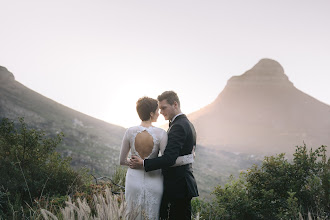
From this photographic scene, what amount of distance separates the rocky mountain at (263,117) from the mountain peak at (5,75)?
260ft

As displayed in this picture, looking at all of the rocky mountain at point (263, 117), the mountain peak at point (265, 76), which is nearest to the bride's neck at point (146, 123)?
the rocky mountain at point (263, 117)

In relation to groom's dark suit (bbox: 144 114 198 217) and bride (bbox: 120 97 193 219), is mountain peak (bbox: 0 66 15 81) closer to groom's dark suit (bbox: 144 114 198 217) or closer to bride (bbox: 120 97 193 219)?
bride (bbox: 120 97 193 219)

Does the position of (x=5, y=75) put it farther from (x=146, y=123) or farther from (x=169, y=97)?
(x=169, y=97)

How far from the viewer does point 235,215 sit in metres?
5.02

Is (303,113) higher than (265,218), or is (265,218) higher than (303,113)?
(303,113)

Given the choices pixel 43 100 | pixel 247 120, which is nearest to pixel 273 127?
pixel 247 120

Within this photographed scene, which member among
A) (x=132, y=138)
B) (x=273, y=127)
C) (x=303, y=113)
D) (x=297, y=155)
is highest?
(x=303, y=113)

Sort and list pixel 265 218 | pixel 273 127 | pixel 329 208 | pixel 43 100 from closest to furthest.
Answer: pixel 329 208 → pixel 265 218 → pixel 43 100 → pixel 273 127

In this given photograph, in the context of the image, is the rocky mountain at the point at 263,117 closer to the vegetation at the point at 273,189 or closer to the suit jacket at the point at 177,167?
the vegetation at the point at 273,189

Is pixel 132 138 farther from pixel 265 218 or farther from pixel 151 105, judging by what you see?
pixel 265 218

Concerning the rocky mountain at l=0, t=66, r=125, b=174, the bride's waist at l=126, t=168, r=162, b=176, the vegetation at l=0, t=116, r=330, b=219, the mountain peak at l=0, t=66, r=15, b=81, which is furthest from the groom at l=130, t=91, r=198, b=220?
the mountain peak at l=0, t=66, r=15, b=81

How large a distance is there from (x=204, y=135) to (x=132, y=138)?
116 m

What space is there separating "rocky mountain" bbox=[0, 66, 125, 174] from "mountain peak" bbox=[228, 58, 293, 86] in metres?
94.9

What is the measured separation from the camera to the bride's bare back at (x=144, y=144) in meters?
3.56
